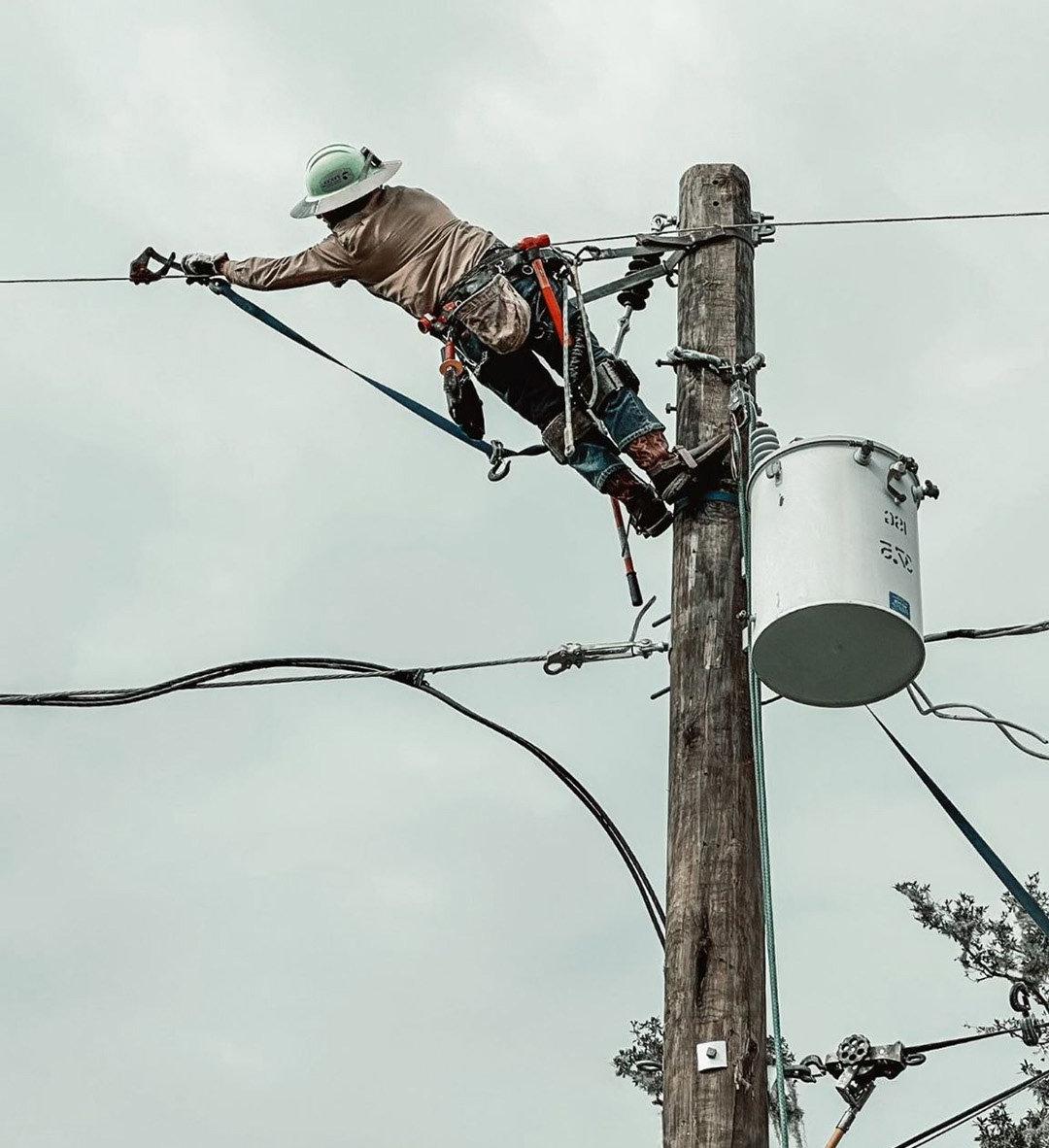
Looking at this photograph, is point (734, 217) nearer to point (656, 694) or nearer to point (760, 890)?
point (656, 694)

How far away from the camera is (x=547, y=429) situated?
5.43 metres

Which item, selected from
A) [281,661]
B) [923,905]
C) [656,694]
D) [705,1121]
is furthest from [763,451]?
[923,905]

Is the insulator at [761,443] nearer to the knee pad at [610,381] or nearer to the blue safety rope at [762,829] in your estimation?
the blue safety rope at [762,829]

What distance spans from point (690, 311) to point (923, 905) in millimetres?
A: 9088

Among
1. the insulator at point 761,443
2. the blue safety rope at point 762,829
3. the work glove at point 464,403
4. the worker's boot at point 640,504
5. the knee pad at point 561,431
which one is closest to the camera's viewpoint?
the blue safety rope at point 762,829

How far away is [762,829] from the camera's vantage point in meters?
4.26

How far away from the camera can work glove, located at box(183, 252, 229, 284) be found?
609 cm

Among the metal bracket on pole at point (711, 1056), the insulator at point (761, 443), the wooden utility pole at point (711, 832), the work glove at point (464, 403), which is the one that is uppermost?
the work glove at point (464, 403)

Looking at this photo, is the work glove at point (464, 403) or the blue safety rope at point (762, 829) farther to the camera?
the work glove at point (464, 403)

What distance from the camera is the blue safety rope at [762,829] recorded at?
12.9ft

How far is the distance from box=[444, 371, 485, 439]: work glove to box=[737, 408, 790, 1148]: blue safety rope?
44.6 inches

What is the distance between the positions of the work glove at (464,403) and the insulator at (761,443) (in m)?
1.20

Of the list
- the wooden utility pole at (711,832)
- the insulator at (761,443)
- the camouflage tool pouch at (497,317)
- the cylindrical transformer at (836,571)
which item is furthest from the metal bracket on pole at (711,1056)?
the camouflage tool pouch at (497,317)

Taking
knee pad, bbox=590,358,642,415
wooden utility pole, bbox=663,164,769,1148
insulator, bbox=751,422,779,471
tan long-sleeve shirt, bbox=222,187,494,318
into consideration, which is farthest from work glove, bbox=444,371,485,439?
insulator, bbox=751,422,779,471
